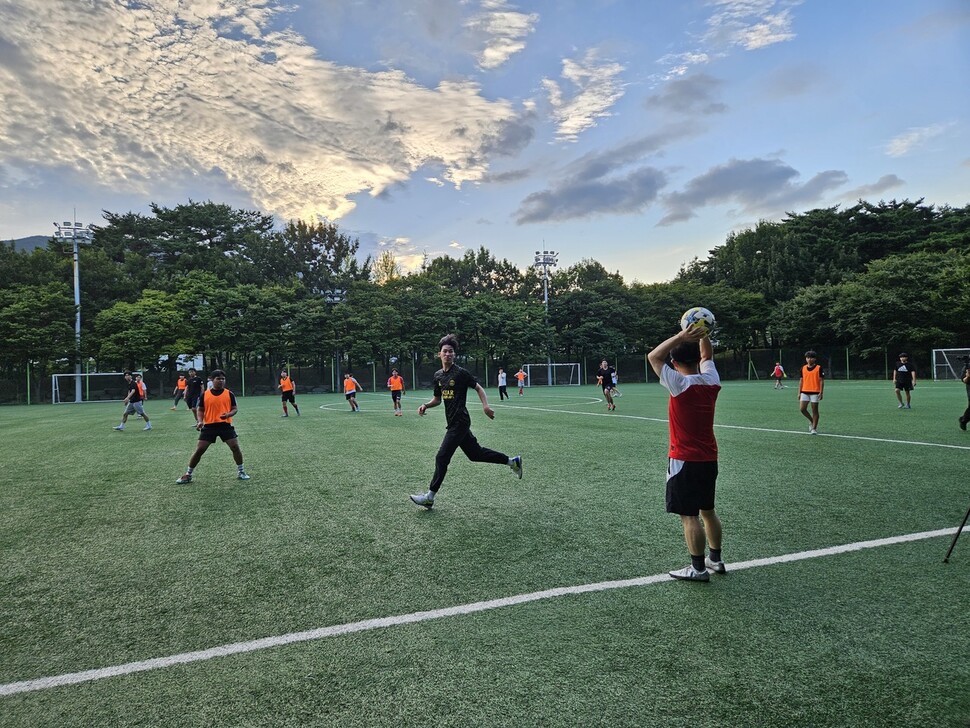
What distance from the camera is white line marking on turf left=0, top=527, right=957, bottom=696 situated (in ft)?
11.3

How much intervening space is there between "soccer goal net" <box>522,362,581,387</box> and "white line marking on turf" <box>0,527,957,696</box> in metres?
46.4

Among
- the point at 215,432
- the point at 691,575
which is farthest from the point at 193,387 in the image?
the point at 691,575

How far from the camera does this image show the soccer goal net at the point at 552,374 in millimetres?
52500

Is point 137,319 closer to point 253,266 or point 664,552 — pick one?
point 253,266

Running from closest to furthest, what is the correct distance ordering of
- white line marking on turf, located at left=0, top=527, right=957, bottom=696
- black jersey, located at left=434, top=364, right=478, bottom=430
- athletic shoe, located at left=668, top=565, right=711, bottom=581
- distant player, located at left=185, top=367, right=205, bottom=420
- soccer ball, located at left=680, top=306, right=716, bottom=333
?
white line marking on turf, located at left=0, top=527, right=957, bottom=696, soccer ball, located at left=680, top=306, right=716, bottom=333, athletic shoe, located at left=668, top=565, right=711, bottom=581, black jersey, located at left=434, top=364, right=478, bottom=430, distant player, located at left=185, top=367, right=205, bottom=420

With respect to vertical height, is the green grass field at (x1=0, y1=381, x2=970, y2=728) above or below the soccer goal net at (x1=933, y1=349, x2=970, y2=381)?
below

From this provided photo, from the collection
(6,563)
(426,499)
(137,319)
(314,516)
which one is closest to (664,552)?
(426,499)

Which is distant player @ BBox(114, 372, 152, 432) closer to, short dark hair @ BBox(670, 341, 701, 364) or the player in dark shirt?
the player in dark shirt

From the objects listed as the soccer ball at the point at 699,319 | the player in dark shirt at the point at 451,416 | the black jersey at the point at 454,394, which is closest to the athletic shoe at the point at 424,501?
the player in dark shirt at the point at 451,416

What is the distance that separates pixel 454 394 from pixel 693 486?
3.62 m

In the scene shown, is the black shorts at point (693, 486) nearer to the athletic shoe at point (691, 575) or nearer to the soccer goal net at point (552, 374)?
the athletic shoe at point (691, 575)

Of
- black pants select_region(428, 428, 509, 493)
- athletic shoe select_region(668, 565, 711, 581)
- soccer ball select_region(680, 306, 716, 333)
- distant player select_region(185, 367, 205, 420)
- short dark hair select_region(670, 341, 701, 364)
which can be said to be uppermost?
soccer ball select_region(680, 306, 716, 333)

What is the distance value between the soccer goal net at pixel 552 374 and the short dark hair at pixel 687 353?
46971 millimetres

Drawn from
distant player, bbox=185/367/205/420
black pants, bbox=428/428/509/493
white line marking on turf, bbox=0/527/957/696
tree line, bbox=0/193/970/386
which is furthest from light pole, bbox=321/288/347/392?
white line marking on turf, bbox=0/527/957/696
